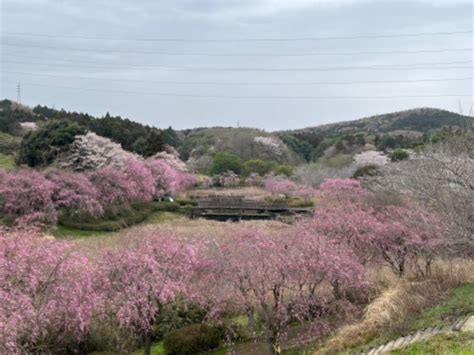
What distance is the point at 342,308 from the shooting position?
11.2 m

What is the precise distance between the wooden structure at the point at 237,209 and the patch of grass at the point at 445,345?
2768 centimetres

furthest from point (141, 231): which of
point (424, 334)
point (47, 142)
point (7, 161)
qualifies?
point (7, 161)

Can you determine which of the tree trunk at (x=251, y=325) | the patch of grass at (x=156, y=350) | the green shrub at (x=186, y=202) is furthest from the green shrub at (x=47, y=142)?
the tree trunk at (x=251, y=325)

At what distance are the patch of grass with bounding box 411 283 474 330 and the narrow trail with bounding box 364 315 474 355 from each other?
0.32 meters

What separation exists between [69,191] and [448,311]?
69.4 feet

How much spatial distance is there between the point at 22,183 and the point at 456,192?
2035 cm

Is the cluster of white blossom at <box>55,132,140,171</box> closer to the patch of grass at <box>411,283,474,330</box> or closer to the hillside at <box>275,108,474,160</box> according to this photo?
the hillside at <box>275,108,474,160</box>

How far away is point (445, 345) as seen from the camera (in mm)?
6508

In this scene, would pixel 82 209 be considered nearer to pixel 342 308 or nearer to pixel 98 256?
pixel 98 256

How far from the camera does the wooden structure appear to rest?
36.5 m

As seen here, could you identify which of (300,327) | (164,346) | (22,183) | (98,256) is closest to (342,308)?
(300,327)

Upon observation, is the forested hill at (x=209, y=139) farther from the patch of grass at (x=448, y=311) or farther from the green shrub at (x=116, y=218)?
the patch of grass at (x=448, y=311)

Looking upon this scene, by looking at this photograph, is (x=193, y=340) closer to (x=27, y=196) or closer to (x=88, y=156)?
(x=27, y=196)

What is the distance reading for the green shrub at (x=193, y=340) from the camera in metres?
10.7
